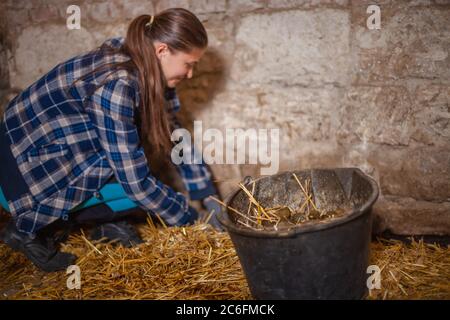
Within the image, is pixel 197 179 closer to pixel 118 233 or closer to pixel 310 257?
pixel 118 233

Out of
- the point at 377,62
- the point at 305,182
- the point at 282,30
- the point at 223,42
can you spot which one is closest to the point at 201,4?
the point at 223,42

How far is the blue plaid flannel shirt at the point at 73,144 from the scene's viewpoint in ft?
7.74

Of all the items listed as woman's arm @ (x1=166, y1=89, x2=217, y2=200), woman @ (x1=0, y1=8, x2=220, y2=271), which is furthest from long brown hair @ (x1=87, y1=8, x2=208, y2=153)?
woman's arm @ (x1=166, y1=89, x2=217, y2=200)

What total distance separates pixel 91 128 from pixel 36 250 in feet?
2.48

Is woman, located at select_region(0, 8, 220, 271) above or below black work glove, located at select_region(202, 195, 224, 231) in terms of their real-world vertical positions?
above

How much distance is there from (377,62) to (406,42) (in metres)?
0.18

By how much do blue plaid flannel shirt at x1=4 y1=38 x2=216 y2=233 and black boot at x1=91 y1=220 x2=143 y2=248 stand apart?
320 millimetres

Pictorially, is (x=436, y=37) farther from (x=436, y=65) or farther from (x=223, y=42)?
(x=223, y=42)

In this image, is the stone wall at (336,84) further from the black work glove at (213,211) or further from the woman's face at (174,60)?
the woman's face at (174,60)

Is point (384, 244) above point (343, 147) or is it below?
below

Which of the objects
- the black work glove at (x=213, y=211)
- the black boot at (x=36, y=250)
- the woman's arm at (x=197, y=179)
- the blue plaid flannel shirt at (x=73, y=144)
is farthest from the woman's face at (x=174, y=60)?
the black boot at (x=36, y=250)

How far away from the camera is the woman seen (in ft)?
7.68

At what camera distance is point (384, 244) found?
2637mm

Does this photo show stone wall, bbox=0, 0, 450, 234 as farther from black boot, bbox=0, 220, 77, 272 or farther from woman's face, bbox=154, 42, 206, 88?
black boot, bbox=0, 220, 77, 272
